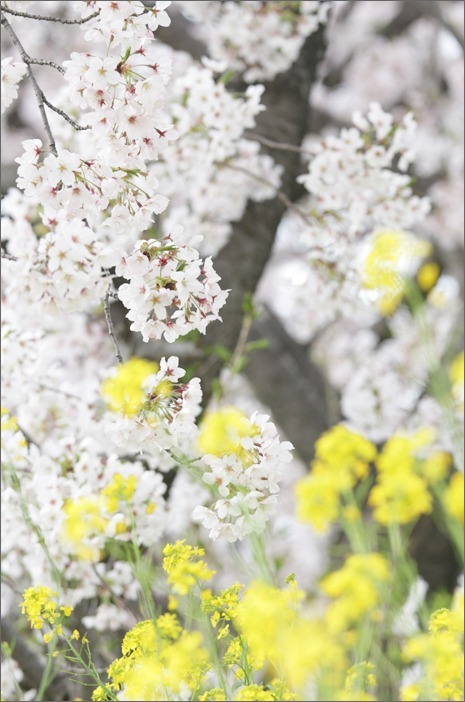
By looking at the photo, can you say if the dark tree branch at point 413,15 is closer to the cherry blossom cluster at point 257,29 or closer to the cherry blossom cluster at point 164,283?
the cherry blossom cluster at point 257,29

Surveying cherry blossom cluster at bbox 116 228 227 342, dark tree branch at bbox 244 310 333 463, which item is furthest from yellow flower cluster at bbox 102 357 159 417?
dark tree branch at bbox 244 310 333 463

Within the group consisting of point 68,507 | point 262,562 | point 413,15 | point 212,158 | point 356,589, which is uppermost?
point 413,15

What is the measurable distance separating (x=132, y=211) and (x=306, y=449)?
130 inches

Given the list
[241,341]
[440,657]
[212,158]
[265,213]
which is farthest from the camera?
[265,213]

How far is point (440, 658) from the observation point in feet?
3.78

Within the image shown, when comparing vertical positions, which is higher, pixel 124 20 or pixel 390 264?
pixel 124 20

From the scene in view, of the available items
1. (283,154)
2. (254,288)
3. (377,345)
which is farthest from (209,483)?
(377,345)

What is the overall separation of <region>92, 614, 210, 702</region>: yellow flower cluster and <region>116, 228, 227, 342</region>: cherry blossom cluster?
592mm

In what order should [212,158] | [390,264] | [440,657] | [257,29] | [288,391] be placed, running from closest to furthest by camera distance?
[440,657] → [390,264] → [212,158] → [257,29] → [288,391]

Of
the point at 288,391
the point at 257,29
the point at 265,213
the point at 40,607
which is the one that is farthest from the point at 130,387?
the point at 288,391

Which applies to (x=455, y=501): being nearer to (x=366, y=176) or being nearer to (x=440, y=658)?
(x=440, y=658)

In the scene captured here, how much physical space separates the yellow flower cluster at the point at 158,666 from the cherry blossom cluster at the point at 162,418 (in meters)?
0.35

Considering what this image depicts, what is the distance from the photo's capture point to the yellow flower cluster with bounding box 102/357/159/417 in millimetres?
1500

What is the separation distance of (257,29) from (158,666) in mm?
3192
